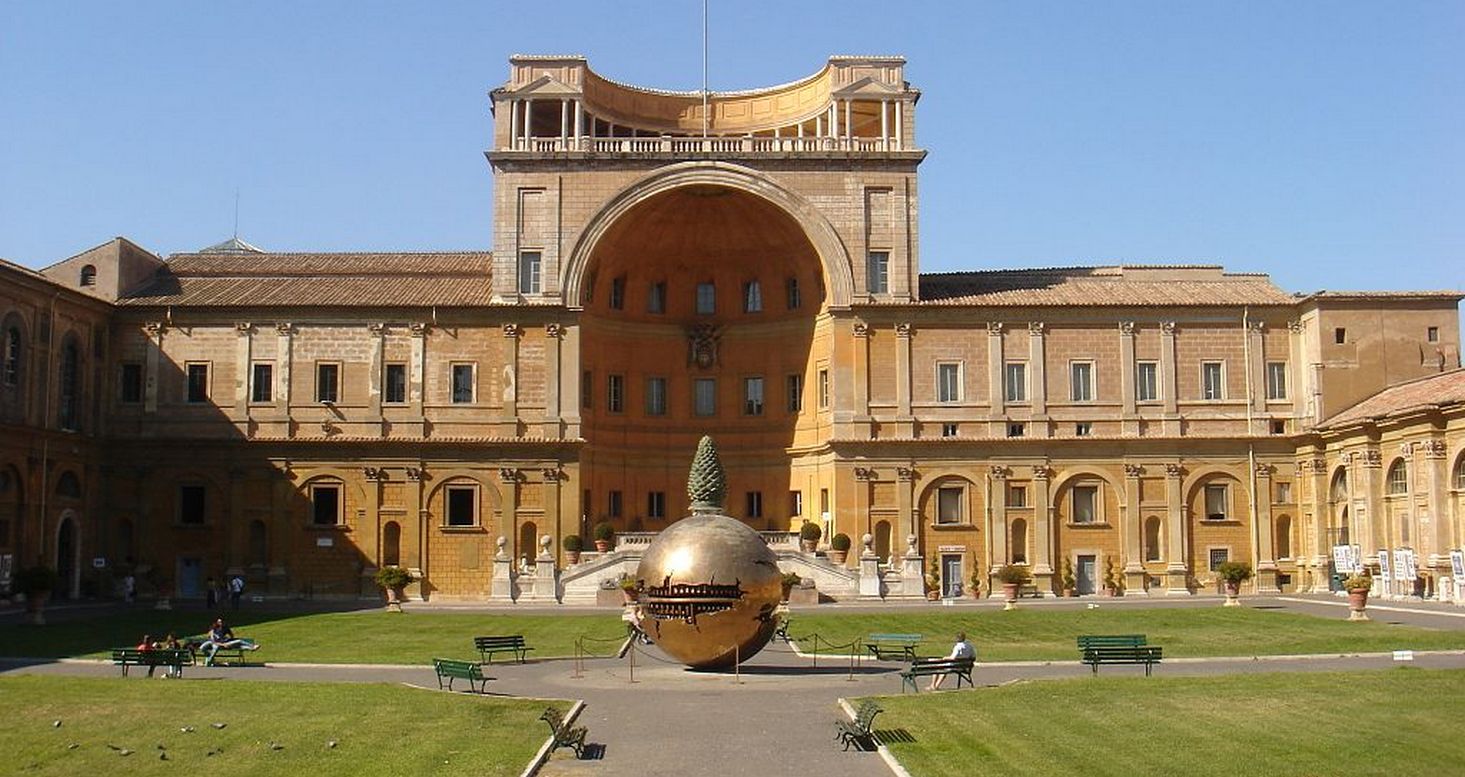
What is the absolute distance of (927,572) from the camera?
6078 cm

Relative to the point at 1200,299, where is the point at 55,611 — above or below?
below

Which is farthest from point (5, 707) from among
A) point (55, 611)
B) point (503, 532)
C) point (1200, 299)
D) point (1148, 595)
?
point (1200, 299)

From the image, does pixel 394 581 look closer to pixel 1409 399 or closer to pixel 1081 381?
pixel 1081 381

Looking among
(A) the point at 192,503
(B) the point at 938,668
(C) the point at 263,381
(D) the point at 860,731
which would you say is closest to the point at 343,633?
Result: (B) the point at 938,668

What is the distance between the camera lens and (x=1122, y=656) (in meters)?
30.4

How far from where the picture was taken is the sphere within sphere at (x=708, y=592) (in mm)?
28578

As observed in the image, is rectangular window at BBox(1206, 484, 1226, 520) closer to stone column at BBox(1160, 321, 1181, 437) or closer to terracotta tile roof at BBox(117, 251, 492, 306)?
stone column at BBox(1160, 321, 1181, 437)

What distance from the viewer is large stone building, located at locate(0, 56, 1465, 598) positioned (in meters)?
60.7

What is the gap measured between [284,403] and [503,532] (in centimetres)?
1058

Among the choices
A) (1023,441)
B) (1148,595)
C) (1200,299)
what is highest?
(1200,299)

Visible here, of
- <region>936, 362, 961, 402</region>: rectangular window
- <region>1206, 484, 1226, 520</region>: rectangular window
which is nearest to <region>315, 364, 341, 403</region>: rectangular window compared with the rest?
<region>936, 362, 961, 402</region>: rectangular window

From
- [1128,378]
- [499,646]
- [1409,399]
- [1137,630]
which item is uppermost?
[1128,378]

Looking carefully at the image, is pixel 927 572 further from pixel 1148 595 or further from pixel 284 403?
pixel 284 403

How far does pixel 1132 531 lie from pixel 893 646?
93.4ft
